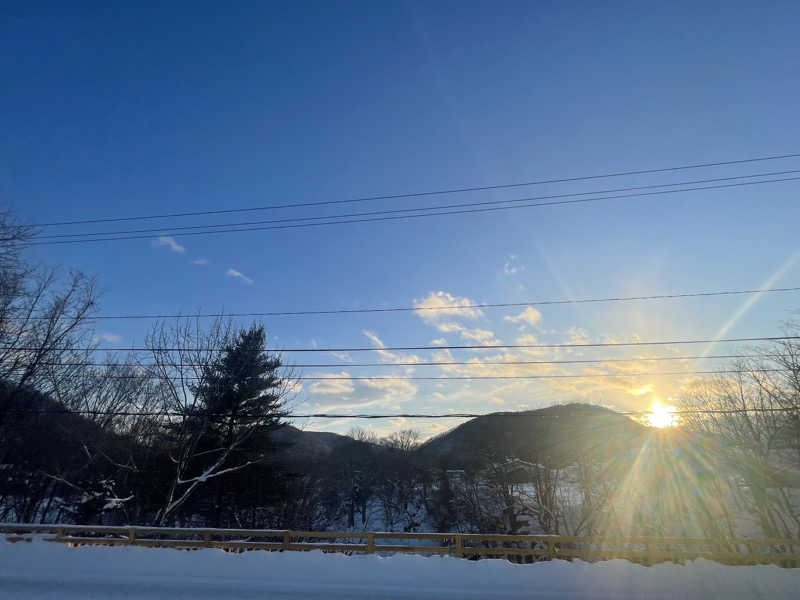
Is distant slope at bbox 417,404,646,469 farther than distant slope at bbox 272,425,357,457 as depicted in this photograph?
Yes

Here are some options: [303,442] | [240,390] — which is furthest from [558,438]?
[303,442]

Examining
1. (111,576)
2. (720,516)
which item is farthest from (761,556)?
(720,516)

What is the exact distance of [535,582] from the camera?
402 inches

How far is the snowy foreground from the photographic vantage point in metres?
9.62

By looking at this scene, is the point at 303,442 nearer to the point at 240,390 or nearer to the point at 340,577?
the point at 240,390

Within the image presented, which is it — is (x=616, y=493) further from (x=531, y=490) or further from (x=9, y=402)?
(x=9, y=402)

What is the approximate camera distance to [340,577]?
10586 millimetres

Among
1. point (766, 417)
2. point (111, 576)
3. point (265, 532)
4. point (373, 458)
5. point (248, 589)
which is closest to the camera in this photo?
point (248, 589)

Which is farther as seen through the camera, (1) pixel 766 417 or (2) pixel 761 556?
(1) pixel 766 417

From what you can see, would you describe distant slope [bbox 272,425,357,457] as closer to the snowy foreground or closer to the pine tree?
the pine tree

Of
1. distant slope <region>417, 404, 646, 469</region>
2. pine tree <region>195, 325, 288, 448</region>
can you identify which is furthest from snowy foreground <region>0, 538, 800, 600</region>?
distant slope <region>417, 404, 646, 469</region>

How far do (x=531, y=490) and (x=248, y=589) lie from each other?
30466 millimetres

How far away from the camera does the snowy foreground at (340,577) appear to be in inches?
379

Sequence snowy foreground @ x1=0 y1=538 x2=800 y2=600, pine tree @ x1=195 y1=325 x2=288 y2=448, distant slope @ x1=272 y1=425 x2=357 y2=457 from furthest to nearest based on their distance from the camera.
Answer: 1. distant slope @ x1=272 y1=425 x2=357 y2=457
2. pine tree @ x1=195 y1=325 x2=288 y2=448
3. snowy foreground @ x1=0 y1=538 x2=800 y2=600
